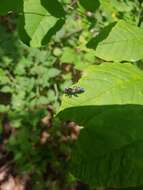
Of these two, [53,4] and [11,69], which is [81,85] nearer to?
[53,4]

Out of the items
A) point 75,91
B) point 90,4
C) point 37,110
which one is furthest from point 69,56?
point 75,91

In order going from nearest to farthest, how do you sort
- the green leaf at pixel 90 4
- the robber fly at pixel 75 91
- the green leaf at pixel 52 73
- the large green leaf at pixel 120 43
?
the robber fly at pixel 75 91
the large green leaf at pixel 120 43
the green leaf at pixel 90 4
the green leaf at pixel 52 73

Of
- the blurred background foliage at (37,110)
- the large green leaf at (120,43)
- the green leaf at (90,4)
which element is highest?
the green leaf at (90,4)

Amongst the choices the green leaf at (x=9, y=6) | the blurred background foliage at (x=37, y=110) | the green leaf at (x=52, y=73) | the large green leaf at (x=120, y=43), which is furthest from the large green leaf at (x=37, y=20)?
the green leaf at (x=52, y=73)

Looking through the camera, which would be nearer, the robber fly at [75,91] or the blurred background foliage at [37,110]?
Answer: the robber fly at [75,91]

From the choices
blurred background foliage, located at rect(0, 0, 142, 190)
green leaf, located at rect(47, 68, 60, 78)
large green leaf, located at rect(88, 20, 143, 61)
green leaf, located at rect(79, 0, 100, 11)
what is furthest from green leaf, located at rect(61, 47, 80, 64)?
large green leaf, located at rect(88, 20, 143, 61)

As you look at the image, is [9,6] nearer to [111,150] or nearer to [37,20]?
[37,20]

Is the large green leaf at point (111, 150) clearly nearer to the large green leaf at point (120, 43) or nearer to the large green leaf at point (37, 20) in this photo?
the large green leaf at point (120, 43)

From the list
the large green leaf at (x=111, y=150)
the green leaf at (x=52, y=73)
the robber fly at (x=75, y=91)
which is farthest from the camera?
the green leaf at (x=52, y=73)
